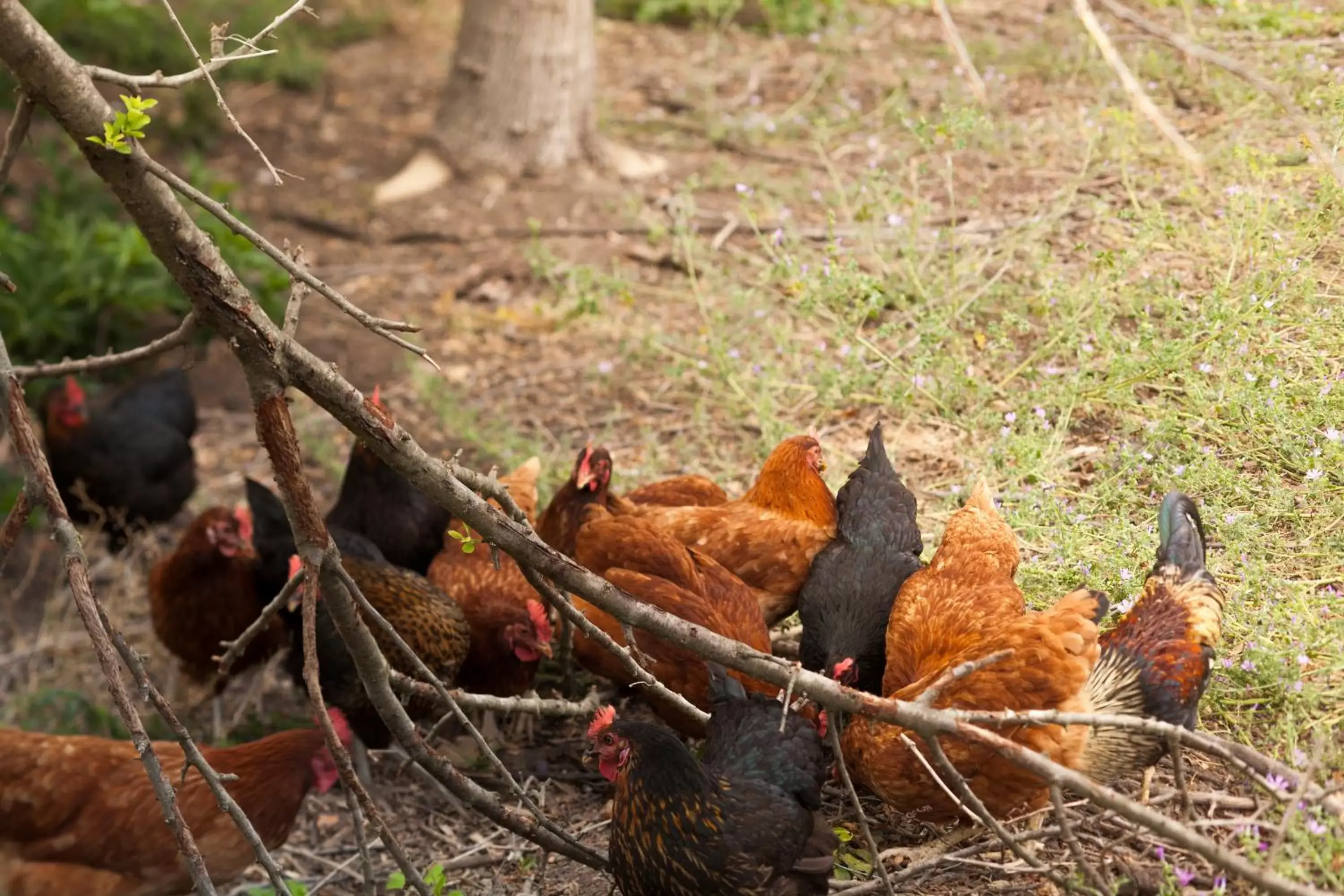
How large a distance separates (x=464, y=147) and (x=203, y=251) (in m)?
5.13

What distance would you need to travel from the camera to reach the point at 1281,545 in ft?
10.4

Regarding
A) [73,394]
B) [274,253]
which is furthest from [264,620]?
[73,394]

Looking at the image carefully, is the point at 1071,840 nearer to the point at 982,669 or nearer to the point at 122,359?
the point at 982,669

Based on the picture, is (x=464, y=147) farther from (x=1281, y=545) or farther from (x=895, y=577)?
(x=1281, y=545)

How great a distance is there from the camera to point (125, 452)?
5.36 meters

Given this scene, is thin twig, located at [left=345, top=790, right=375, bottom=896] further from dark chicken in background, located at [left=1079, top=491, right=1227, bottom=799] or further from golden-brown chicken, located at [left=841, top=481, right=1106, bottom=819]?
dark chicken in background, located at [left=1079, top=491, right=1227, bottom=799]

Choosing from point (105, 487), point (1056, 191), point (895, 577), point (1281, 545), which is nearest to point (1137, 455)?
point (1281, 545)

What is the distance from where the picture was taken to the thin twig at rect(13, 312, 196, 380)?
2.26 m

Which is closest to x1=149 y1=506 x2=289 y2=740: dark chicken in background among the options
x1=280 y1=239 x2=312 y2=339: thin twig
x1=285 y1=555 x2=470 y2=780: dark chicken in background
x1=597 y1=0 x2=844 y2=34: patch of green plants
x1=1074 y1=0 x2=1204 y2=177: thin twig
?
x1=285 y1=555 x2=470 y2=780: dark chicken in background

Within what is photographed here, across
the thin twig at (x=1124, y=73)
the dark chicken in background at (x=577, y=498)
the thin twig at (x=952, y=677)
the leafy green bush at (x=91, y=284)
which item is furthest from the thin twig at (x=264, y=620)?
the leafy green bush at (x=91, y=284)

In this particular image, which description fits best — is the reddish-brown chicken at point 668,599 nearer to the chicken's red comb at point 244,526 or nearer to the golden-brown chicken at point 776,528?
the golden-brown chicken at point 776,528

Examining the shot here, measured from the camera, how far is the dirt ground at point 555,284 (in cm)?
395

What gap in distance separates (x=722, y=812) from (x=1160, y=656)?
1.09 m

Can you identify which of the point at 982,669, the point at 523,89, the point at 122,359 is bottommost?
the point at 982,669
